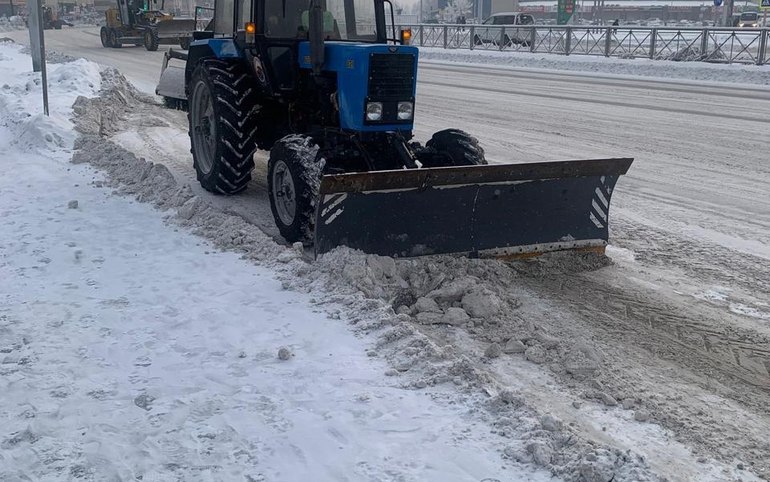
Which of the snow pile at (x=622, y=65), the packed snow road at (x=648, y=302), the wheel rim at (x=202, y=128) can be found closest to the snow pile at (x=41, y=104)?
the packed snow road at (x=648, y=302)

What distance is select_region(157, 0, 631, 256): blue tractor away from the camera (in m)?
5.73

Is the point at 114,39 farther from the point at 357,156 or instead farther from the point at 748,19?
the point at 748,19

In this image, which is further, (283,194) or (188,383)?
(283,194)

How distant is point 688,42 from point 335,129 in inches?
926

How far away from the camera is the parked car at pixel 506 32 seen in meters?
33.5

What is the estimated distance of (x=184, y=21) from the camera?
106ft

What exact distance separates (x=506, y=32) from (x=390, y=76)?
95.8 ft

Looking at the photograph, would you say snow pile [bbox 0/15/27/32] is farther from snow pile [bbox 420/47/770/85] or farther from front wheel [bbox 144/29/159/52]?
snow pile [bbox 420/47/770/85]

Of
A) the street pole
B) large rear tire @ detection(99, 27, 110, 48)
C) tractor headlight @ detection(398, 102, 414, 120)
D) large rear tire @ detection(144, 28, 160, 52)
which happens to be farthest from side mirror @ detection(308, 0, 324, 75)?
large rear tire @ detection(99, 27, 110, 48)

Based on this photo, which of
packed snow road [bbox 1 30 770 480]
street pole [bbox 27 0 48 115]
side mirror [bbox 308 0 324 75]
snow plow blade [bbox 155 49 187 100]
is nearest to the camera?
packed snow road [bbox 1 30 770 480]

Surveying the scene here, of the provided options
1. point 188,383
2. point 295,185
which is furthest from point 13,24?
point 188,383

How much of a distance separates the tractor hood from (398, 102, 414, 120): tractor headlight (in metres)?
0.02

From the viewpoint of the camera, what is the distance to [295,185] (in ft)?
20.2

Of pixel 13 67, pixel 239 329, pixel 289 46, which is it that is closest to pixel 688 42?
pixel 13 67
